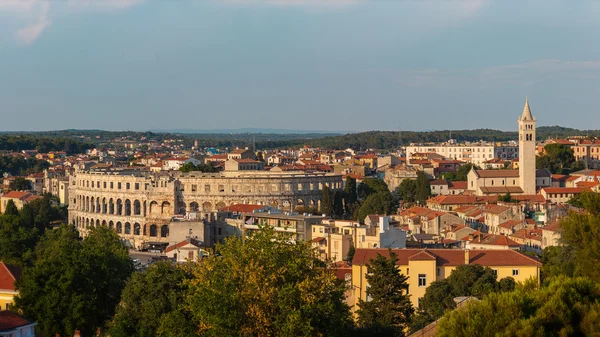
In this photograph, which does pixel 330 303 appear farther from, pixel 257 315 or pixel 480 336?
pixel 480 336

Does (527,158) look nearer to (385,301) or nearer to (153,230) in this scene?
(153,230)

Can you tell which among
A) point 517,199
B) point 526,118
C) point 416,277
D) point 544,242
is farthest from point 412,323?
point 526,118

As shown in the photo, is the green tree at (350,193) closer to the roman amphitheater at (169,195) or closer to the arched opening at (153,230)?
the roman amphitheater at (169,195)

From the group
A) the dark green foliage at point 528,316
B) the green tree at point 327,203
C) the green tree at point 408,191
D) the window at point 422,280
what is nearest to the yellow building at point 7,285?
the window at point 422,280

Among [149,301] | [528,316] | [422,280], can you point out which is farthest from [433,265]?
[528,316]

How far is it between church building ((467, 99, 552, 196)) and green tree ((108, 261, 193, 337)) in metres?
51.4

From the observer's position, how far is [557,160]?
95.9 meters

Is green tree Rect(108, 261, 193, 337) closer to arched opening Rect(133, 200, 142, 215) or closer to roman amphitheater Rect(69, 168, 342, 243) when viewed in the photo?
roman amphitheater Rect(69, 168, 342, 243)

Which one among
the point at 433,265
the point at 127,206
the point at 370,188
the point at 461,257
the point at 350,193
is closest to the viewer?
the point at 433,265

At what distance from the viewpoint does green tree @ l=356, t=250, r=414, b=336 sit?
90.6ft

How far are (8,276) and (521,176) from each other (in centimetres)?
5406

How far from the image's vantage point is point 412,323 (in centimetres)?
2669

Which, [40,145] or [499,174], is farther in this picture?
[40,145]

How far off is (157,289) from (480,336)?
13.3m
